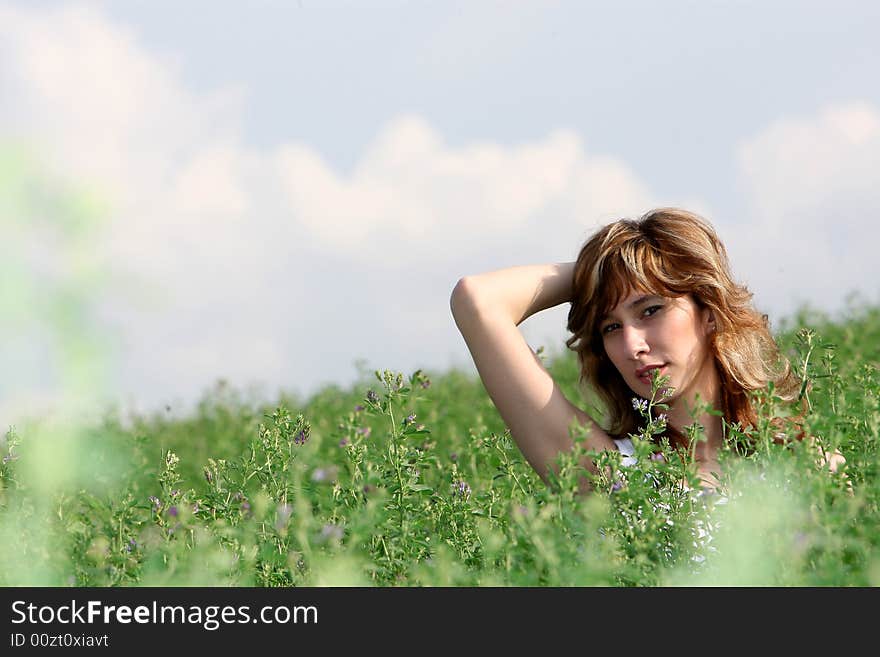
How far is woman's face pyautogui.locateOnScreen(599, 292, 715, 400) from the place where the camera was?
3.83 metres

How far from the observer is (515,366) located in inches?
152

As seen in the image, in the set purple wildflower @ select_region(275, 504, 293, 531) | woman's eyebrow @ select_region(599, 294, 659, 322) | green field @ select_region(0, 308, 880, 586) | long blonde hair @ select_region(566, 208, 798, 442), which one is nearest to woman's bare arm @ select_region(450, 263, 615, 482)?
green field @ select_region(0, 308, 880, 586)

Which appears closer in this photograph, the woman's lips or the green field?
the green field

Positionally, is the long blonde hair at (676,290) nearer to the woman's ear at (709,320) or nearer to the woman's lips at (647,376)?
the woman's ear at (709,320)

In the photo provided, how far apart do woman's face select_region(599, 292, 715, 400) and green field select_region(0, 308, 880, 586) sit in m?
0.48

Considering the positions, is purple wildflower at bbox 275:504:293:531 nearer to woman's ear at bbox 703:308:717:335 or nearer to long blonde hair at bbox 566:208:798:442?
long blonde hair at bbox 566:208:798:442

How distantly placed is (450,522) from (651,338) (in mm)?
1031

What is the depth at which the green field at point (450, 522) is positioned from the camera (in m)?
2.44

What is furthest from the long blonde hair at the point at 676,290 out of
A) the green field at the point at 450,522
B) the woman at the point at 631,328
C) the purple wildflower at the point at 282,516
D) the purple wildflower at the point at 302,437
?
the purple wildflower at the point at 282,516

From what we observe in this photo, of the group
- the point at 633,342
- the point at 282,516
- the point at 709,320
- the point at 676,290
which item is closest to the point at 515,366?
the point at 633,342
